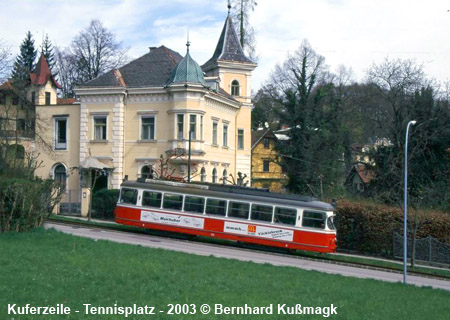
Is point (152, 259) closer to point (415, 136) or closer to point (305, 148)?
point (415, 136)

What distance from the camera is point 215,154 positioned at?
45.2 m

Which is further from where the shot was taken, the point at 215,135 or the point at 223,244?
the point at 215,135

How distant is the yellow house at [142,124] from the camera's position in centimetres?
4131

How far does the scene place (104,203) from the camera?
3916cm

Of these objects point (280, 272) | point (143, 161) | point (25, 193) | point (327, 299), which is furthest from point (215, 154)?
point (327, 299)

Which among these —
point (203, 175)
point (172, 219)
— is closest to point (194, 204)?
point (172, 219)

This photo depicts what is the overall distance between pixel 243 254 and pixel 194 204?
4976 mm

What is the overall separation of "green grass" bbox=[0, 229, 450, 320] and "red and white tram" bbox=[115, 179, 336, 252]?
7854 millimetres

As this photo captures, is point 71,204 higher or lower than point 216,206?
lower

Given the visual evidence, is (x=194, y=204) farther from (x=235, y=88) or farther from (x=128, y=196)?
(x=235, y=88)

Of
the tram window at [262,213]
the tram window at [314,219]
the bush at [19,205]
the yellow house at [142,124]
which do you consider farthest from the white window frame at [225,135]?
the bush at [19,205]

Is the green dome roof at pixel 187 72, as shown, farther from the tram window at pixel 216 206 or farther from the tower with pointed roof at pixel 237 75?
the tram window at pixel 216 206

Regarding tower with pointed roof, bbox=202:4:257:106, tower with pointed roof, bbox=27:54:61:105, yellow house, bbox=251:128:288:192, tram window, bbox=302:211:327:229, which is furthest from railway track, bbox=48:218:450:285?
yellow house, bbox=251:128:288:192

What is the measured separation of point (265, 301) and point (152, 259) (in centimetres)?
613
